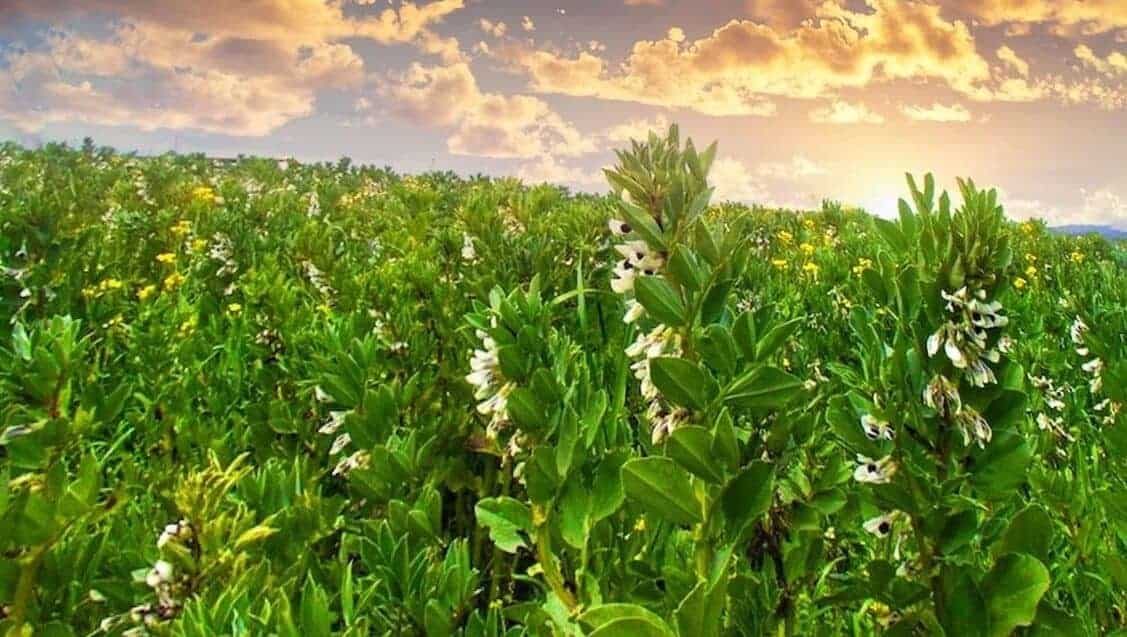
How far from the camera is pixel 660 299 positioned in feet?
3.50

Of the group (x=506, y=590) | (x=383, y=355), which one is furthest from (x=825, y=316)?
(x=506, y=590)

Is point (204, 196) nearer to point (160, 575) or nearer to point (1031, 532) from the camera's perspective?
point (160, 575)

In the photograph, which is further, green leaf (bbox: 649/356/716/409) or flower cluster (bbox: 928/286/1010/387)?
flower cluster (bbox: 928/286/1010/387)

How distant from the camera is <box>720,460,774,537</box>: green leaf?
0.93 metres

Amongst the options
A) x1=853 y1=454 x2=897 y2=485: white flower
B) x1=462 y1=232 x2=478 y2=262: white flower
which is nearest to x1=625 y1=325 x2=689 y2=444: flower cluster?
x1=853 y1=454 x2=897 y2=485: white flower

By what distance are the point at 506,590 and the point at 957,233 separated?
142 cm

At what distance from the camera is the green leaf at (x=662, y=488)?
0.92m

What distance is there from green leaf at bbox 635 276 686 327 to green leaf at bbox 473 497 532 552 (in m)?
0.36

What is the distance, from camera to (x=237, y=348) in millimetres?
3699

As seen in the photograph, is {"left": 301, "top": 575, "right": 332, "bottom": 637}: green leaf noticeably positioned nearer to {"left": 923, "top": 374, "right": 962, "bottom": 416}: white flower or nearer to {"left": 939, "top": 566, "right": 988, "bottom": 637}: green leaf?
{"left": 939, "top": 566, "right": 988, "bottom": 637}: green leaf

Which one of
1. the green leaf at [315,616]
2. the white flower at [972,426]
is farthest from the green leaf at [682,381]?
the green leaf at [315,616]

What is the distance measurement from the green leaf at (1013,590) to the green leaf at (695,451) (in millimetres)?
330

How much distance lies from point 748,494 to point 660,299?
0.27 meters

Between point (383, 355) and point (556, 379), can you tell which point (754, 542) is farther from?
point (383, 355)
